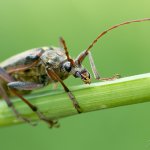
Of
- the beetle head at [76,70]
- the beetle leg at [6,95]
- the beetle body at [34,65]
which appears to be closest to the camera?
the beetle leg at [6,95]

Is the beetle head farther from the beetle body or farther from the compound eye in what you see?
the beetle body

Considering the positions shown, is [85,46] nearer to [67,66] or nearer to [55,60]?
[55,60]

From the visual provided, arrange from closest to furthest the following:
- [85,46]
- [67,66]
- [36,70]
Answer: [67,66] < [36,70] < [85,46]

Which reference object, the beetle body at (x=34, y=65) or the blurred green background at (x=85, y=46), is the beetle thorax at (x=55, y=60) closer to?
the beetle body at (x=34, y=65)

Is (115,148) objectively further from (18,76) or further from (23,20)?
(23,20)

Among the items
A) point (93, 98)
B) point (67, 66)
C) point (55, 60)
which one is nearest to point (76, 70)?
point (67, 66)

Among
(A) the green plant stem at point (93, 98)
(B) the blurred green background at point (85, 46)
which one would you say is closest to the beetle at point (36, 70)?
(A) the green plant stem at point (93, 98)
